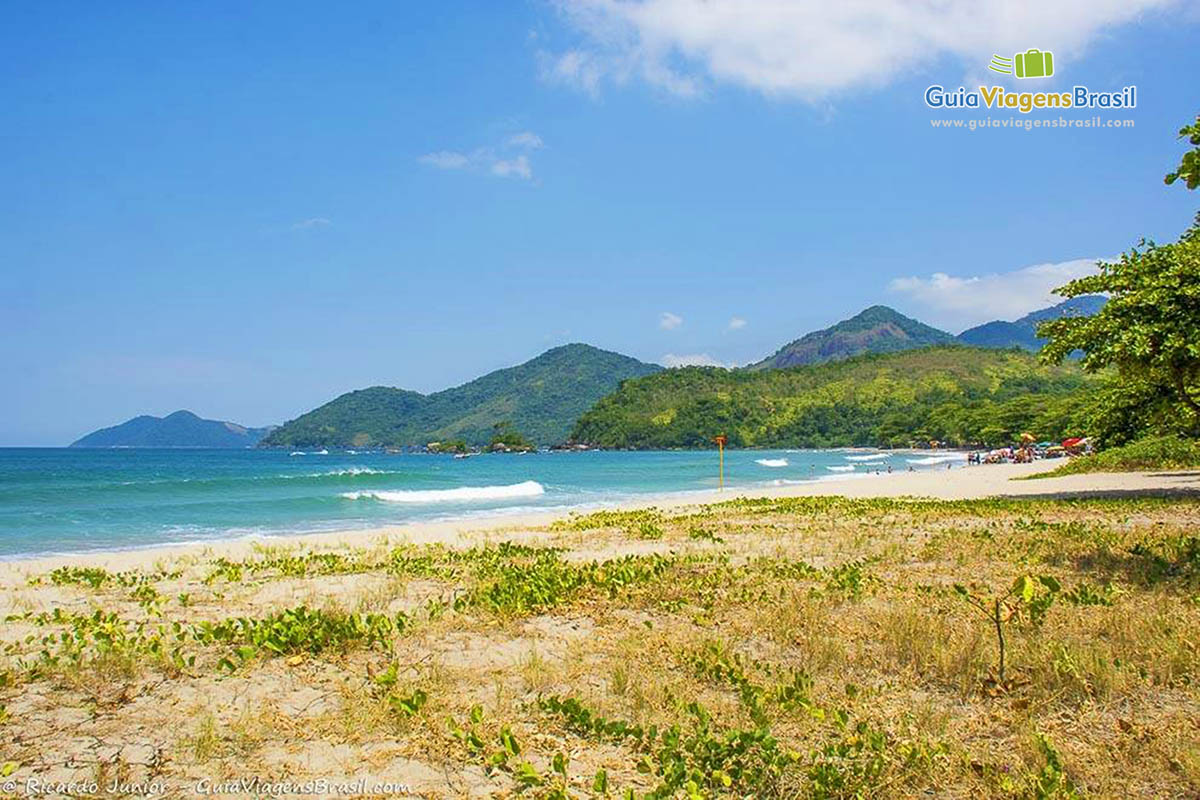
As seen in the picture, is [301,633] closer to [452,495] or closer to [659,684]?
[659,684]

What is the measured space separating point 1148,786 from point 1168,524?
12597mm

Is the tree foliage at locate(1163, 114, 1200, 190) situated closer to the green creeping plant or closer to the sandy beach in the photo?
the sandy beach

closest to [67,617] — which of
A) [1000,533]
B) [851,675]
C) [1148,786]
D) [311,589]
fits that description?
[311,589]

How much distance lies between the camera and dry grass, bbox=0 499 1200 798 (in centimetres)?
454

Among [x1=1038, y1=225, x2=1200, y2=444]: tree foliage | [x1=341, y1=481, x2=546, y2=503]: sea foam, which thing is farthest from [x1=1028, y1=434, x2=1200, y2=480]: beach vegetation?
[x1=341, y1=481, x2=546, y2=503]: sea foam

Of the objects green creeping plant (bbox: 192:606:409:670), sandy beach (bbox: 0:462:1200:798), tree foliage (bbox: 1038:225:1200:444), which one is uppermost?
tree foliage (bbox: 1038:225:1200:444)

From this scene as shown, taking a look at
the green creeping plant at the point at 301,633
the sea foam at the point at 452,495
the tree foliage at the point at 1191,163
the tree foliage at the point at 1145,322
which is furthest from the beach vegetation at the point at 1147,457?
the green creeping plant at the point at 301,633

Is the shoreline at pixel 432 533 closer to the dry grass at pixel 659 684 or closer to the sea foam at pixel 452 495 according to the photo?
the dry grass at pixel 659 684

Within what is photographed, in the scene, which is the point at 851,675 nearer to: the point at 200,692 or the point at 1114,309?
the point at 200,692

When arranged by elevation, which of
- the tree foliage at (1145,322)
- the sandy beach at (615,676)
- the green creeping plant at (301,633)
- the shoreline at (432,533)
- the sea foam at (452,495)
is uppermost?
the tree foliage at (1145,322)

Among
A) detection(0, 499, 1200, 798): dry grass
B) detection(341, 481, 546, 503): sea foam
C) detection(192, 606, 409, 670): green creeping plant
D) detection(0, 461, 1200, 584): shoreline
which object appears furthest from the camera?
detection(341, 481, 546, 503): sea foam

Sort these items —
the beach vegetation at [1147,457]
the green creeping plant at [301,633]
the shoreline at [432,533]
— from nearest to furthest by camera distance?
1. the green creeping plant at [301,633]
2. the shoreline at [432,533]
3. the beach vegetation at [1147,457]

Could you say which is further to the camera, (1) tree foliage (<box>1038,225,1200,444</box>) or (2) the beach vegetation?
(2) the beach vegetation

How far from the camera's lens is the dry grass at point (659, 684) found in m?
4.54
